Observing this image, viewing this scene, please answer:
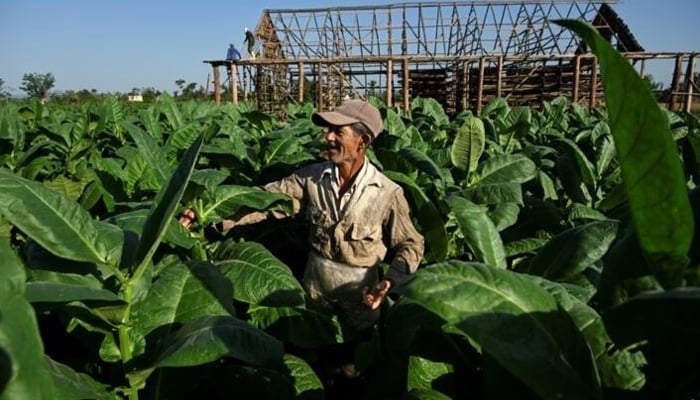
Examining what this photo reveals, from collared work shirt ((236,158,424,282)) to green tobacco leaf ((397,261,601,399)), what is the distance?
5.82 ft

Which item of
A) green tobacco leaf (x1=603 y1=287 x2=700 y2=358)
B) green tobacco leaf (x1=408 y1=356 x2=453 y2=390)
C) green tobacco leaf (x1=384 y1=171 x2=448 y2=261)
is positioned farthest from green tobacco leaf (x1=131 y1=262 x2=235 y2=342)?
green tobacco leaf (x1=384 y1=171 x2=448 y2=261)

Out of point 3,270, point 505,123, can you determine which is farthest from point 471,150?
point 505,123

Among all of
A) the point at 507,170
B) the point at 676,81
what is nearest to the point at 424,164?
the point at 507,170

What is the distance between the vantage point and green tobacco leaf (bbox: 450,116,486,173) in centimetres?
294

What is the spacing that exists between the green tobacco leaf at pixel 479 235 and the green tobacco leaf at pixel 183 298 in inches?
24.2

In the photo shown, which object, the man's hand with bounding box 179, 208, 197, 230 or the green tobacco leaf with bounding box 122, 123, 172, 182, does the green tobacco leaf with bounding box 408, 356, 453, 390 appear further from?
the man's hand with bounding box 179, 208, 197, 230

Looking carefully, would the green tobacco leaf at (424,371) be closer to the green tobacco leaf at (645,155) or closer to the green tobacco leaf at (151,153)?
the green tobacco leaf at (645,155)

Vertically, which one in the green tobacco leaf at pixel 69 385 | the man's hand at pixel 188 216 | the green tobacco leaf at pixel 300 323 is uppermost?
the man's hand at pixel 188 216

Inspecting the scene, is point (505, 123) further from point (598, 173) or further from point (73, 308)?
point (73, 308)

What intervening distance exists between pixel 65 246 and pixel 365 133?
6.08 feet

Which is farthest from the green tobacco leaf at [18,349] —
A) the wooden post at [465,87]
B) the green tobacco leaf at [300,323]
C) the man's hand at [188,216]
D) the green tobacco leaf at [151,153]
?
the wooden post at [465,87]

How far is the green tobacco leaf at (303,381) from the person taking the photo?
1.38m

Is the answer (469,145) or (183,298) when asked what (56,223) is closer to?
(183,298)

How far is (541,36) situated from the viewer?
29422 mm
